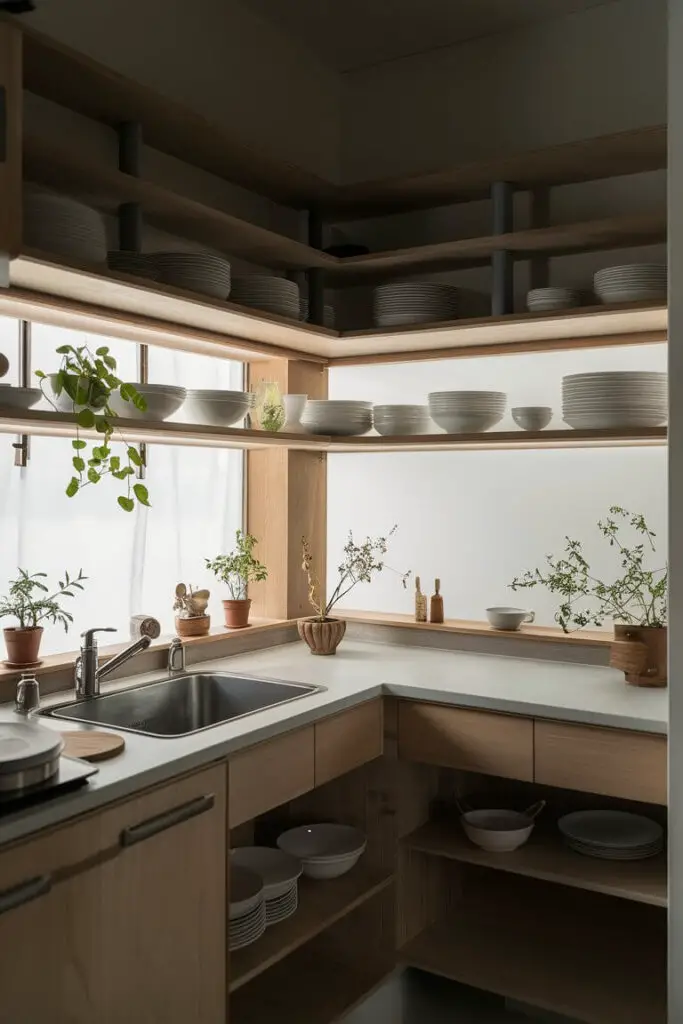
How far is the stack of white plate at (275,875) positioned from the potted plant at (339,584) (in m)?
0.66

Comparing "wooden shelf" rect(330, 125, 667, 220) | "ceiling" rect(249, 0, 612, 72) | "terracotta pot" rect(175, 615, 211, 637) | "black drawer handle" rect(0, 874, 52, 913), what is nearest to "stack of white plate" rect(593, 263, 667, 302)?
"wooden shelf" rect(330, 125, 667, 220)

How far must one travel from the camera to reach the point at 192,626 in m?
2.94

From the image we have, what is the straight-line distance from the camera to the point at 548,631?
302 centimetres

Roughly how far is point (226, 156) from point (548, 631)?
1.81 m

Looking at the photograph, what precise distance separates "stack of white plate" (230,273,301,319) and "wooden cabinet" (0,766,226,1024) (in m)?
1.44

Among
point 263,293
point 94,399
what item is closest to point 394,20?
point 263,293

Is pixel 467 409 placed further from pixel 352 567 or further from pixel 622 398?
pixel 352 567

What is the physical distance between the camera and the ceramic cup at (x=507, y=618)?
10.00 feet

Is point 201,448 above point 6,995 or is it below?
above

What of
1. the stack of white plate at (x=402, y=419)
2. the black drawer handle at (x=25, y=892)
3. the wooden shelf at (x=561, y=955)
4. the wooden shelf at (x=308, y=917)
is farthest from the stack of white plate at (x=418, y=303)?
the black drawer handle at (x=25, y=892)

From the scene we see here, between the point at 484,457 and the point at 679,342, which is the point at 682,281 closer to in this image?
the point at 679,342

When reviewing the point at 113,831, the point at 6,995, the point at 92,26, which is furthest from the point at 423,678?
the point at 92,26

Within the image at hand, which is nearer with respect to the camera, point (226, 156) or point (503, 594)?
point (226, 156)

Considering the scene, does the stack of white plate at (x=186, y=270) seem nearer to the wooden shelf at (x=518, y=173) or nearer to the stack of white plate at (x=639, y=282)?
the wooden shelf at (x=518, y=173)
